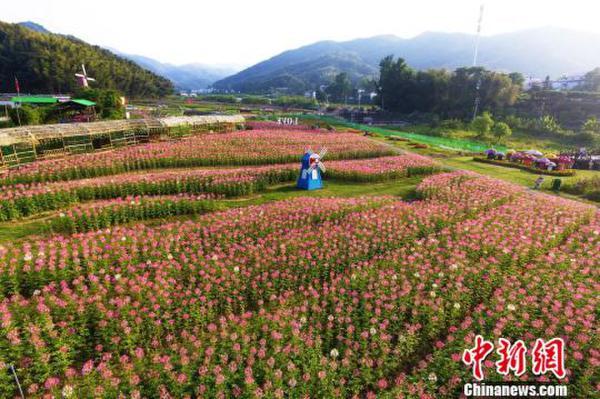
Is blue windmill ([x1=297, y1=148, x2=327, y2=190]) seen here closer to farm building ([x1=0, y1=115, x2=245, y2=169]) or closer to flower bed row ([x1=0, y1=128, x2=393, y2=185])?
flower bed row ([x1=0, y1=128, x2=393, y2=185])

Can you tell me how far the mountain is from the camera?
78000 mm

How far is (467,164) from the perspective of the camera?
27312 millimetres

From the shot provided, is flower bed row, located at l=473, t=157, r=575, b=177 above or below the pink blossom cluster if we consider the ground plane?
below

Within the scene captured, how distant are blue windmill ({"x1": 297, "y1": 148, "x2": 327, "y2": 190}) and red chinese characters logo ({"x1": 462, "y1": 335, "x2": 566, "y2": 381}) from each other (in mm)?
12522

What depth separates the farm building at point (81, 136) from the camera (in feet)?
61.3

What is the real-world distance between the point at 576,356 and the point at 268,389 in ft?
17.2

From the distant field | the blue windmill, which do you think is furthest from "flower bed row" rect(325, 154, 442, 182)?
the distant field

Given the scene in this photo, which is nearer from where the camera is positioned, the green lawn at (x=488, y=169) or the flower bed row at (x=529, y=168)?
the green lawn at (x=488, y=169)

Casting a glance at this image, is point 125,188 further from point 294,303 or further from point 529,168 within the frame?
point 529,168

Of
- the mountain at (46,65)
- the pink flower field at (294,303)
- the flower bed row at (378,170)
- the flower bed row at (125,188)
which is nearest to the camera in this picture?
the pink flower field at (294,303)

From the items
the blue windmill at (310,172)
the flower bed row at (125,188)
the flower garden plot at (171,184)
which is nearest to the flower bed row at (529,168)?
the flower garden plot at (171,184)

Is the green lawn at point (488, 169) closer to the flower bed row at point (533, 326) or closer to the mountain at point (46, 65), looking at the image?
the flower bed row at point (533, 326)

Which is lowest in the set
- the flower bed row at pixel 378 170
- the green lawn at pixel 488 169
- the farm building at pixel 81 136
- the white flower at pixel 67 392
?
the green lawn at pixel 488 169

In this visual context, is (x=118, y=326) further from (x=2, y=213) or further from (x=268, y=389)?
(x=2, y=213)
